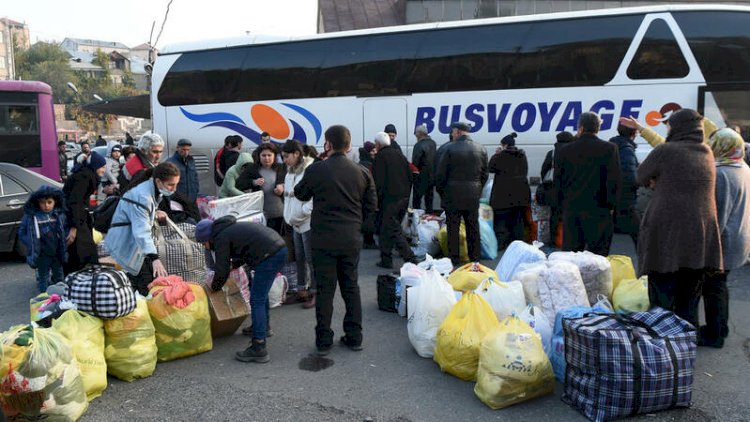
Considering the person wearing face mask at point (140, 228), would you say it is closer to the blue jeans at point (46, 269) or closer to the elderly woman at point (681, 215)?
the blue jeans at point (46, 269)

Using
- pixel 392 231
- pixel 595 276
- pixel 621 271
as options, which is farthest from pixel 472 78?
pixel 595 276

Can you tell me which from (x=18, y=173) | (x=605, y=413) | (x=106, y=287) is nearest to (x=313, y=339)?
(x=106, y=287)

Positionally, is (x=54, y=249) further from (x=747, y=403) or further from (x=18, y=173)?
(x=747, y=403)

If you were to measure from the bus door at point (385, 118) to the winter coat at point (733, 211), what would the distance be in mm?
6440

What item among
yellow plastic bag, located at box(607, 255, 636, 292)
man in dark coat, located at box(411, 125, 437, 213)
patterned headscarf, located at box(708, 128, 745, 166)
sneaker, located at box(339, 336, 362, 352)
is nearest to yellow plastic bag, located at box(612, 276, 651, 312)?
yellow plastic bag, located at box(607, 255, 636, 292)

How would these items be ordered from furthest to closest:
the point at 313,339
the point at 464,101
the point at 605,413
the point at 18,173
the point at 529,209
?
the point at 464,101 < the point at 529,209 < the point at 18,173 < the point at 313,339 < the point at 605,413

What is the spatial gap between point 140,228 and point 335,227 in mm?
1625

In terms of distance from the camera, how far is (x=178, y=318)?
4777 millimetres

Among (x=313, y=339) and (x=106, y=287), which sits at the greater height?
(x=106, y=287)

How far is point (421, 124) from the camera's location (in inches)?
422

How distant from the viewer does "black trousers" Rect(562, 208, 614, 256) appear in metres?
6.02

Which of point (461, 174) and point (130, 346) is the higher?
point (461, 174)

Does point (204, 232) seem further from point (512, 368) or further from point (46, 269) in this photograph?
point (46, 269)

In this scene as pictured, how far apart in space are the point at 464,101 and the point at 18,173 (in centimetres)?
685
